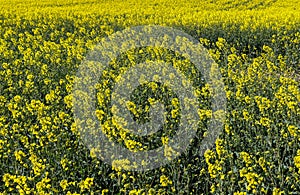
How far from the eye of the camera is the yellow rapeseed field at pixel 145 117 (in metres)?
4.47

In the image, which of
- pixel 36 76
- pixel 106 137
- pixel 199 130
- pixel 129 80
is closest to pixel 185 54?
pixel 129 80

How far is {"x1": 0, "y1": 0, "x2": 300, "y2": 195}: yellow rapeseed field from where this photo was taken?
4.47 m

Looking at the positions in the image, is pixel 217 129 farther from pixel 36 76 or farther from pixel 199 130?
pixel 36 76

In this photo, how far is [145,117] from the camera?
17.9 ft

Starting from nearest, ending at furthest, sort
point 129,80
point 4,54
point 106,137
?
point 106,137, point 129,80, point 4,54

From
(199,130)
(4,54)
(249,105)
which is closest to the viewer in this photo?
(199,130)

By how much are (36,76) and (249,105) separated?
3.66 metres

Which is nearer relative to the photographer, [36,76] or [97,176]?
[97,176]

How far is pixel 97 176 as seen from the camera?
5.06 meters

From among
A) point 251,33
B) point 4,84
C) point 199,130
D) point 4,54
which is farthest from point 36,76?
point 251,33

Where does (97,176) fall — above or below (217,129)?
below

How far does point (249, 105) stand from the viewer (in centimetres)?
600

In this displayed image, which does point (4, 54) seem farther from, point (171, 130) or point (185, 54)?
point (171, 130)

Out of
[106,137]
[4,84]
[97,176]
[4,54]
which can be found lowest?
[97,176]
